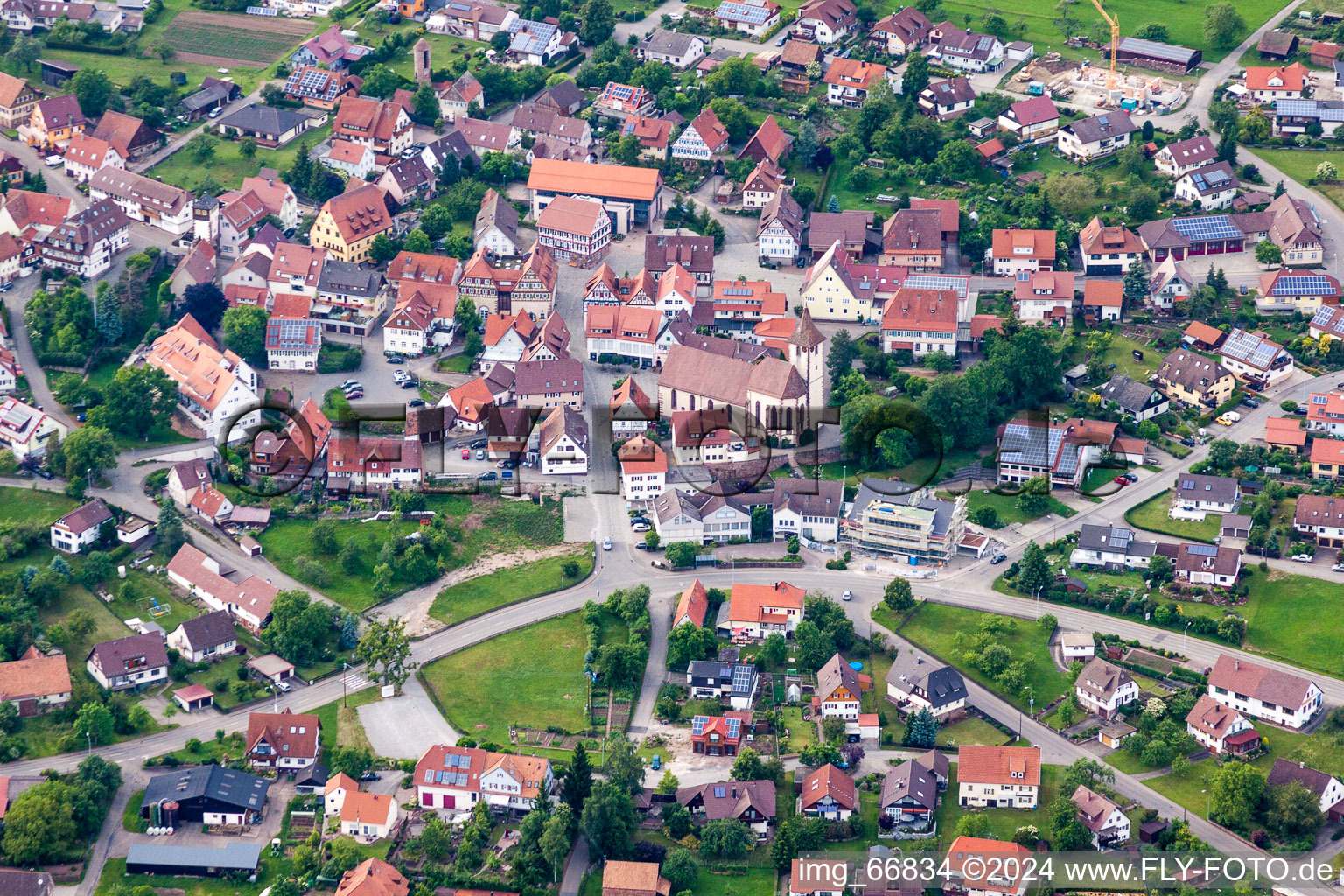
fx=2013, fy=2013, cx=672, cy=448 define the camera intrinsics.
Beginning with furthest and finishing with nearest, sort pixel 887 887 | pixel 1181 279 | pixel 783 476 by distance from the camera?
pixel 1181 279, pixel 783 476, pixel 887 887

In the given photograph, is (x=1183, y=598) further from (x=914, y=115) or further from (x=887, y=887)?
(x=914, y=115)

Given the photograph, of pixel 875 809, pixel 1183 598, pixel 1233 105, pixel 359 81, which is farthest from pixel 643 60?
pixel 875 809

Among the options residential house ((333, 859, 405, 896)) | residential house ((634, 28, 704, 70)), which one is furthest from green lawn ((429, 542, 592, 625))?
residential house ((634, 28, 704, 70))

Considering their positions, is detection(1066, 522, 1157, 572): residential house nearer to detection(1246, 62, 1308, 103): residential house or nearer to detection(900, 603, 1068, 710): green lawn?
detection(900, 603, 1068, 710): green lawn

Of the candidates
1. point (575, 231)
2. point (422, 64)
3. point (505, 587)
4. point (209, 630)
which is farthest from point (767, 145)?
point (209, 630)

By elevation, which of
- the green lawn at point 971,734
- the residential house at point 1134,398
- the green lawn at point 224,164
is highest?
the green lawn at point 224,164

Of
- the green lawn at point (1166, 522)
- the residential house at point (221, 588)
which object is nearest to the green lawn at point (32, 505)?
the residential house at point (221, 588)

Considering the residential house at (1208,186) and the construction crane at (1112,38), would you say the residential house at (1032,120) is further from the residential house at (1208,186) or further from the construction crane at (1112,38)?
the residential house at (1208,186)
